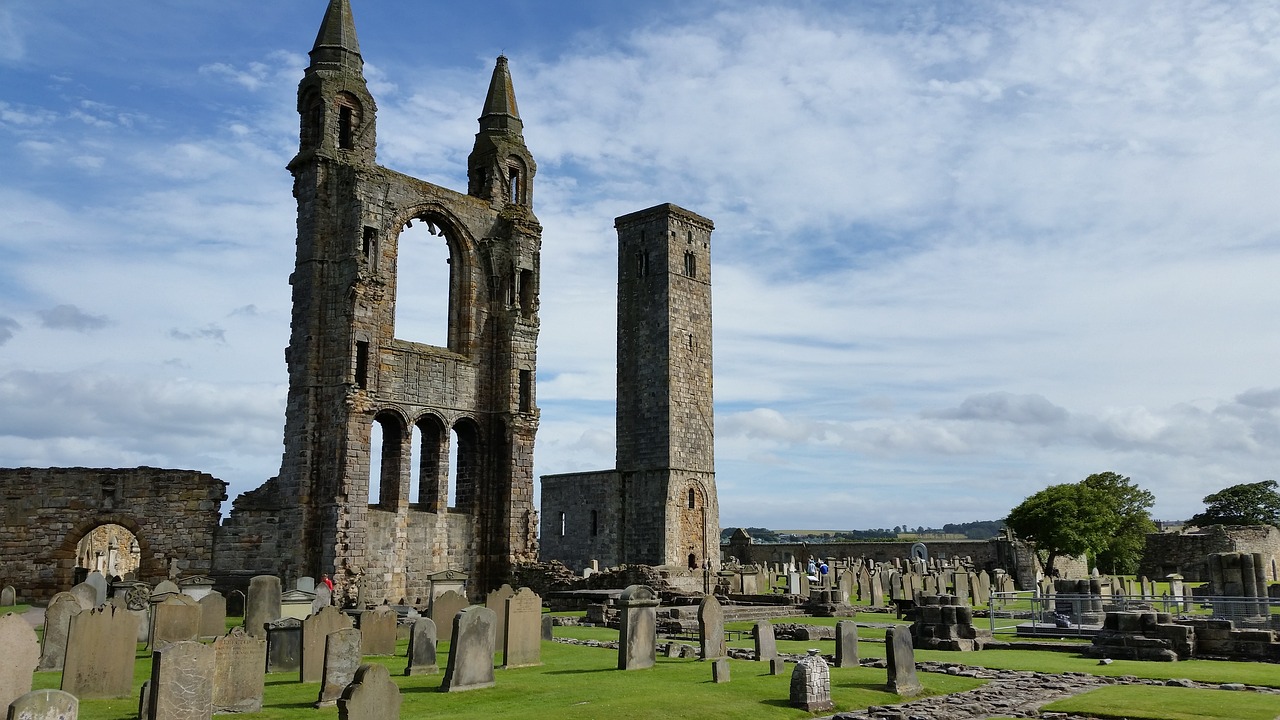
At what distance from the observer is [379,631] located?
15.5m

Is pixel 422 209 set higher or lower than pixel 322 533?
higher

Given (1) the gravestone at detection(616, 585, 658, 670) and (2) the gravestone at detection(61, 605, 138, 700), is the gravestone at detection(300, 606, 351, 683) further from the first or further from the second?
(1) the gravestone at detection(616, 585, 658, 670)

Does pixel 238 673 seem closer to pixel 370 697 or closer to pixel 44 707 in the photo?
pixel 370 697

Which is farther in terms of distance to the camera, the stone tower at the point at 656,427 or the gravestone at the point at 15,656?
the stone tower at the point at 656,427

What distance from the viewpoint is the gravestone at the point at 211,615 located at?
15.5 metres

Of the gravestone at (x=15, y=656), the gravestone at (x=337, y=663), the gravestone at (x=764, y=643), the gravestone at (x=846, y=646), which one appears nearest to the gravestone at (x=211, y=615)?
the gravestone at (x=337, y=663)

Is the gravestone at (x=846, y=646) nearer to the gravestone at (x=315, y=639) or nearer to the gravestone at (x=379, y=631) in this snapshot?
the gravestone at (x=379, y=631)

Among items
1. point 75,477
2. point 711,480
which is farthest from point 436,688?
point 711,480

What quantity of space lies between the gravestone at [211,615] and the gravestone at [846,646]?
9346mm

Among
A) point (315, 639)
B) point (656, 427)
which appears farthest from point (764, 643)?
point (656, 427)

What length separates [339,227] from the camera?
90.7ft

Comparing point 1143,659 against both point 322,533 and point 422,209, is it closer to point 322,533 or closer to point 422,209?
point 322,533

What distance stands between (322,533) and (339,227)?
8.29 m

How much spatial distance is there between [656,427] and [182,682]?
1349 inches
